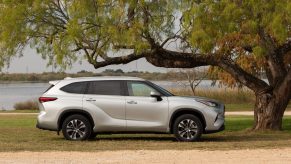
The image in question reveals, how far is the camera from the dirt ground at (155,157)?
43.3 ft

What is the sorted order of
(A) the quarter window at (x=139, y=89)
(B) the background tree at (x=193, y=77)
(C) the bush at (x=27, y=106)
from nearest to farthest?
(A) the quarter window at (x=139, y=89)
(C) the bush at (x=27, y=106)
(B) the background tree at (x=193, y=77)

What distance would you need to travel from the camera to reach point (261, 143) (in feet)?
55.7

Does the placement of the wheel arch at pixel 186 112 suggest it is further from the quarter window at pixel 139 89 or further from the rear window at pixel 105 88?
the rear window at pixel 105 88

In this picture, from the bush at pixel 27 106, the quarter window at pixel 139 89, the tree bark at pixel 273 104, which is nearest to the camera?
the quarter window at pixel 139 89

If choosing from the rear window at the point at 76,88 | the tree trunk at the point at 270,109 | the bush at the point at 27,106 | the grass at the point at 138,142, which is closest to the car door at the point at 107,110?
the rear window at the point at 76,88

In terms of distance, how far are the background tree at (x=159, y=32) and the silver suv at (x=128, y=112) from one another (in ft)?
5.66

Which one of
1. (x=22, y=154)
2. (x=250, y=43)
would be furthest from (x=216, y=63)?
(x=22, y=154)

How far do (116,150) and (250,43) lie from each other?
6731mm

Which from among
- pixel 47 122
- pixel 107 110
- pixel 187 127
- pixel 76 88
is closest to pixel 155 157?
pixel 187 127

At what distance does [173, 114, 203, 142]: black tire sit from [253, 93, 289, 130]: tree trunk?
201 inches

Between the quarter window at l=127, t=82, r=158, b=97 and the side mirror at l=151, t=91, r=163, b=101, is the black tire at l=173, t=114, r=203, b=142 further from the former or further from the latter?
the quarter window at l=127, t=82, r=158, b=97

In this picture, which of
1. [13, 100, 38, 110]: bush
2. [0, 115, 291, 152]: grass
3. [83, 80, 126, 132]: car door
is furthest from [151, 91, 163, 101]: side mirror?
[13, 100, 38, 110]: bush

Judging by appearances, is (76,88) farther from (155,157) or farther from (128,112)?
(155,157)

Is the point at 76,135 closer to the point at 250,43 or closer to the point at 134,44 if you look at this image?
the point at 134,44
